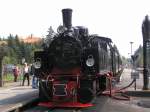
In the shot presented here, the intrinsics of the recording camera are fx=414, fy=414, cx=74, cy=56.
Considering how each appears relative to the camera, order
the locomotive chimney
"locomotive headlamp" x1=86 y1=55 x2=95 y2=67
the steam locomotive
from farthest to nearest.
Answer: the locomotive chimney, "locomotive headlamp" x1=86 y1=55 x2=95 y2=67, the steam locomotive

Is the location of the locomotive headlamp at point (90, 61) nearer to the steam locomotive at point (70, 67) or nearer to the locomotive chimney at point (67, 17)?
the steam locomotive at point (70, 67)

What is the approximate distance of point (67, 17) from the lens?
18.6 m

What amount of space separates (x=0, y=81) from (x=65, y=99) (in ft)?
50.9

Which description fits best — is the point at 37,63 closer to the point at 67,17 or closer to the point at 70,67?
the point at 70,67

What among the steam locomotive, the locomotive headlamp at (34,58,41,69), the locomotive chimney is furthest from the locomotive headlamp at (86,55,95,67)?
the locomotive headlamp at (34,58,41,69)

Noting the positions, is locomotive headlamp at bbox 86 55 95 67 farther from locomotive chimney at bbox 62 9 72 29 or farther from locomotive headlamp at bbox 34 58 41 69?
locomotive headlamp at bbox 34 58 41 69

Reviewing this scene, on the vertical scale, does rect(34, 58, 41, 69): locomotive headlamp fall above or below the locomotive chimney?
below

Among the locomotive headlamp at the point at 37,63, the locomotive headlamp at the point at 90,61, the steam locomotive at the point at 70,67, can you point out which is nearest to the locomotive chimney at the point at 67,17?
the steam locomotive at the point at 70,67

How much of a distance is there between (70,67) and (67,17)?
2530 mm

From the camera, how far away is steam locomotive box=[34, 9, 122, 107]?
16.4 meters

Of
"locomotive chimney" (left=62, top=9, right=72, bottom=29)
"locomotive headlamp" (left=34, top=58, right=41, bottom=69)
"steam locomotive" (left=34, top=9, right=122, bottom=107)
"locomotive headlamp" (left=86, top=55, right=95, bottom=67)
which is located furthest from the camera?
"locomotive chimney" (left=62, top=9, right=72, bottom=29)

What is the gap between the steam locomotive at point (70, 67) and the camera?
1644 cm

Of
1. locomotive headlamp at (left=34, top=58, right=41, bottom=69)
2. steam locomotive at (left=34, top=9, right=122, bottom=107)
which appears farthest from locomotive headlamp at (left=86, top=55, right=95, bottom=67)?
locomotive headlamp at (left=34, top=58, right=41, bottom=69)

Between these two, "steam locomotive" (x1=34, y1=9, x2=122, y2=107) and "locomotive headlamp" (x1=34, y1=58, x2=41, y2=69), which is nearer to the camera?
"steam locomotive" (x1=34, y1=9, x2=122, y2=107)
